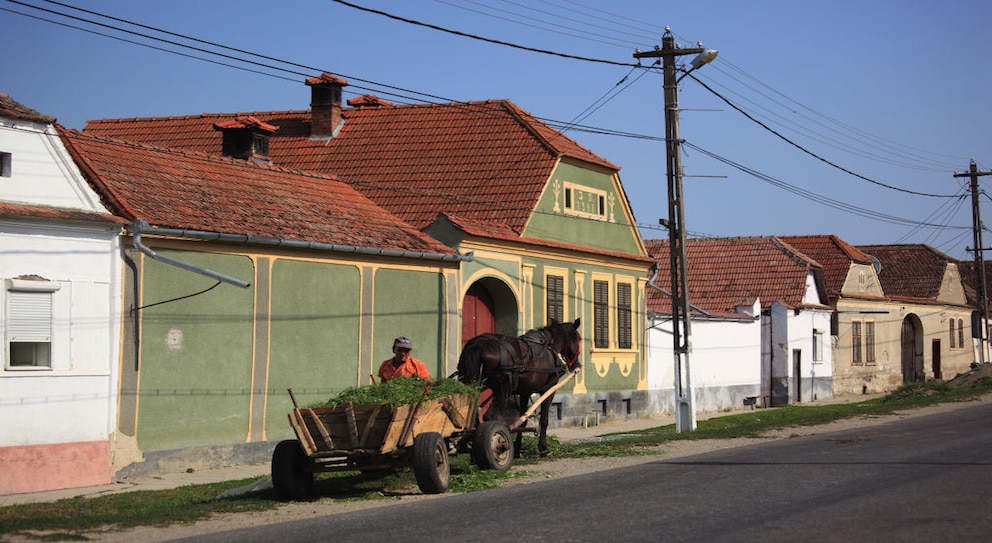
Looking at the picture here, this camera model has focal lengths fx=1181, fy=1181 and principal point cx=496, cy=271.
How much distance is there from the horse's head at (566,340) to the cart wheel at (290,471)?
22.6 feet

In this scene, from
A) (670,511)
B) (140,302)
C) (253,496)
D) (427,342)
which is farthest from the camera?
(427,342)

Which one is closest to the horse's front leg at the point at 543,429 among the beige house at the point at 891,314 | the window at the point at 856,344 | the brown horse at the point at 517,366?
the brown horse at the point at 517,366

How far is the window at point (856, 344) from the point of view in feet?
156

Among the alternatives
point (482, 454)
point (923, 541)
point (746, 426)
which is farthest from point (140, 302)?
point (746, 426)

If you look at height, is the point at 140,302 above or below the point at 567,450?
above

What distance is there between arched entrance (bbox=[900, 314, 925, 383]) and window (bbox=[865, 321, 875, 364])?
187 inches

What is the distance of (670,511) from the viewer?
442 inches

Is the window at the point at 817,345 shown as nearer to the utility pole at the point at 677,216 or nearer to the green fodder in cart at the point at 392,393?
the utility pole at the point at 677,216

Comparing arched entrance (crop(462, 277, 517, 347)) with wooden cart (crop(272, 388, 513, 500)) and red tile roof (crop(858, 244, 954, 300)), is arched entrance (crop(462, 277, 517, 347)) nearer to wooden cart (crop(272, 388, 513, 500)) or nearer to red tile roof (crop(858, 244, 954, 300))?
wooden cart (crop(272, 388, 513, 500))

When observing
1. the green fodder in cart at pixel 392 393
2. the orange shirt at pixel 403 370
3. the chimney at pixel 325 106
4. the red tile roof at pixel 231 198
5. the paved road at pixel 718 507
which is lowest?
the paved road at pixel 718 507

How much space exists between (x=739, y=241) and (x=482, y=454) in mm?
31708

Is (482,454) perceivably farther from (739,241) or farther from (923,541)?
(739,241)

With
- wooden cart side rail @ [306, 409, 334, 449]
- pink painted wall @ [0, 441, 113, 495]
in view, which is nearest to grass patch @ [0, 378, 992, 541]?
wooden cart side rail @ [306, 409, 334, 449]

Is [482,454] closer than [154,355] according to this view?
Yes
